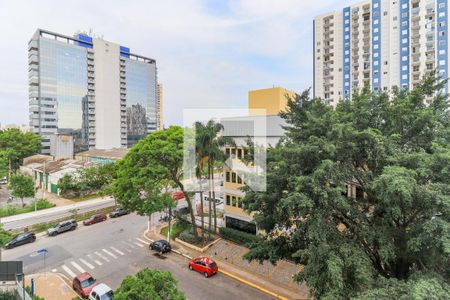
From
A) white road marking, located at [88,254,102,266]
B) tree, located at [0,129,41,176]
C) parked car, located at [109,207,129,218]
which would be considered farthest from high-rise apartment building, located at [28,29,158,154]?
white road marking, located at [88,254,102,266]

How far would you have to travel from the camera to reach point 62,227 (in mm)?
24484

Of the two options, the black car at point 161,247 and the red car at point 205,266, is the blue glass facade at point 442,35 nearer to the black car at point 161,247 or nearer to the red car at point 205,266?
the red car at point 205,266

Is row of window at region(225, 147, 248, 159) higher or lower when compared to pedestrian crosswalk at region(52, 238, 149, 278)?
higher

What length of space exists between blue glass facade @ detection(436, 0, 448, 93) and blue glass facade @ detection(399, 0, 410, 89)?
167 inches

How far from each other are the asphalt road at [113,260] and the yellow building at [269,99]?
51.2 ft

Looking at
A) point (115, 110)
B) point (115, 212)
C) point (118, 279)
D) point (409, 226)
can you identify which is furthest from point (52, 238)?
point (115, 110)


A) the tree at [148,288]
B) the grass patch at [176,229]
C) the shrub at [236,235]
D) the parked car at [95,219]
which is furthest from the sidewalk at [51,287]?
the shrub at [236,235]

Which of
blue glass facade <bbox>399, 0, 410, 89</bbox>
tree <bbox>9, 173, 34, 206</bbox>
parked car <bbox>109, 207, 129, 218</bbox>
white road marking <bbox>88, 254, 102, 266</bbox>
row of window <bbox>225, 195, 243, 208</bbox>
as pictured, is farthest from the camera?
blue glass facade <bbox>399, 0, 410, 89</bbox>

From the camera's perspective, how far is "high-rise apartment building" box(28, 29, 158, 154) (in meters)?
62.3

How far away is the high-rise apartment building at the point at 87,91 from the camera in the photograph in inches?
2454

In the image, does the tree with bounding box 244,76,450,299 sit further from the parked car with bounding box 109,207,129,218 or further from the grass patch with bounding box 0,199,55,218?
the grass patch with bounding box 0,199,55,218

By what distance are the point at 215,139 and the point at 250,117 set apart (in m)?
3.63

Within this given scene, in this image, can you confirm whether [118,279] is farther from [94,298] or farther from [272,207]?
[272,207]

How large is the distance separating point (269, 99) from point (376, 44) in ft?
120
